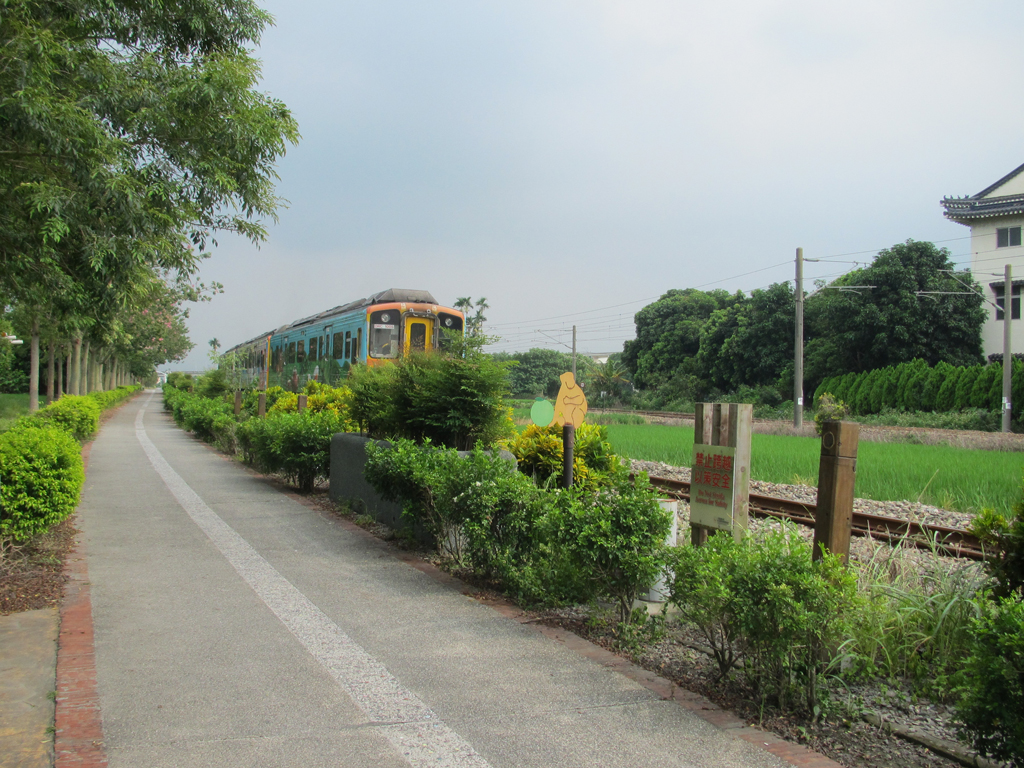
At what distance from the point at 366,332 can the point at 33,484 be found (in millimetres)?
12144

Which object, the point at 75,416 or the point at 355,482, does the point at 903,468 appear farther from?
the point at 75,416

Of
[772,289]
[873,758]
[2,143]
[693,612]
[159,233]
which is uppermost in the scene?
[772,289]

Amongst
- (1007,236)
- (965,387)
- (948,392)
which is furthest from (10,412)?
(1007,236)

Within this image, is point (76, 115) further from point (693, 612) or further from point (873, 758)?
point (873, 758)

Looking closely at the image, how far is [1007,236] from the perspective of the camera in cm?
3612

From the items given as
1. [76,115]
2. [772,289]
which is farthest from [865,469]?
[772,289]

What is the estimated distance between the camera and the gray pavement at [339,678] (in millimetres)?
3379

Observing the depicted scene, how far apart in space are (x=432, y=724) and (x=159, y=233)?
6564mm

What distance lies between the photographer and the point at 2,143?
25.2 feet

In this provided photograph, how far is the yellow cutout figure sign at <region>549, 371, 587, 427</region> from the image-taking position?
673cm

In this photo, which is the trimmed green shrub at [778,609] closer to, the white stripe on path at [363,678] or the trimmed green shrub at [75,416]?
the white stripe on path at [363,678]

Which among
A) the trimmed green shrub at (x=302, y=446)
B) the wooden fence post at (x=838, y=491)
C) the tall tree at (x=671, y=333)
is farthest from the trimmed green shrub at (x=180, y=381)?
the wooden fence post at (x=838, y=491)

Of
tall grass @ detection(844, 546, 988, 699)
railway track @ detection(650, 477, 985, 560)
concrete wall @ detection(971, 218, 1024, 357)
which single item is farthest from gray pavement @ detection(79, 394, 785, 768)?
concrete wall @ detection(971, 218, 1024, 357)

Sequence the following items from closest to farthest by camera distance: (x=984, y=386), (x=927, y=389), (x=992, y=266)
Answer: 1. (x=984, y=386)
2. (x=927, y=389)
3. (x=992, y=266)
